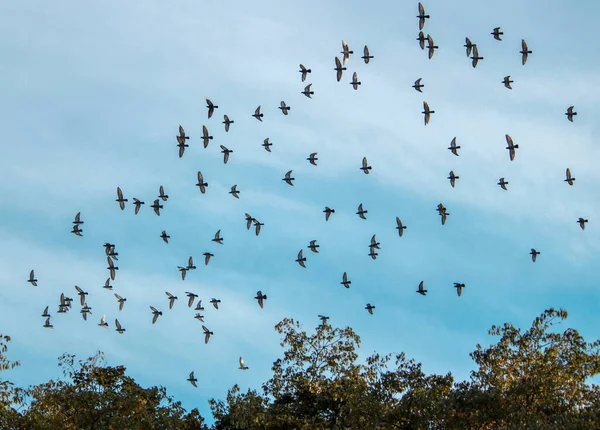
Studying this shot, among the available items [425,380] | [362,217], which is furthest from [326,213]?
[425,380]

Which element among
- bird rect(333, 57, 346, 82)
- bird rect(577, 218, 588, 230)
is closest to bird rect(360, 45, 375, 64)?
bird rect(333, 57, 346, 82)

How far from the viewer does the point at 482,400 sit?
127 feet

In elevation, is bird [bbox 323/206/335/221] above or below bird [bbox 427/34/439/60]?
below

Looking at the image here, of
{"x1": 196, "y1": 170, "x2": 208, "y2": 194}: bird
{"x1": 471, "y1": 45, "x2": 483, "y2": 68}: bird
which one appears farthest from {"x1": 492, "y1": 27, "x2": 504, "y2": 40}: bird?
{"x1": 196, "y1": 170, "x2": 208, "y2": 194}: bird

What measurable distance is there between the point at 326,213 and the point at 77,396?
17458 millimetres

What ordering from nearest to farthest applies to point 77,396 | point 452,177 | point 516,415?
point 516,415 → point 77,396 → point 452,177

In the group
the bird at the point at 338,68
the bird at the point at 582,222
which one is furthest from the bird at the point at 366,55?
the bird at the point at 582,222

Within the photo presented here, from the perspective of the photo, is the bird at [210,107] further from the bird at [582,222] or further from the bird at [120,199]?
the bird at [582,222]

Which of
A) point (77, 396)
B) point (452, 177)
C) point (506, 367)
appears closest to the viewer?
point (506, 367)

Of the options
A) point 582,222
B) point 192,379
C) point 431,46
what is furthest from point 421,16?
point 192,379

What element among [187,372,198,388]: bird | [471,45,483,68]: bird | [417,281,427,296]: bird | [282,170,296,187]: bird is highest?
[471,45,483,68]: bird

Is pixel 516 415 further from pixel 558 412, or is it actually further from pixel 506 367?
pixel 506 367

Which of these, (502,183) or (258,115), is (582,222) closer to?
(502,183)

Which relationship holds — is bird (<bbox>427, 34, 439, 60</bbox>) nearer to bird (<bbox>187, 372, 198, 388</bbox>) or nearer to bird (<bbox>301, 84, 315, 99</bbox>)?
bird (<bbox>301, 84, 315, 99</bbox>)
